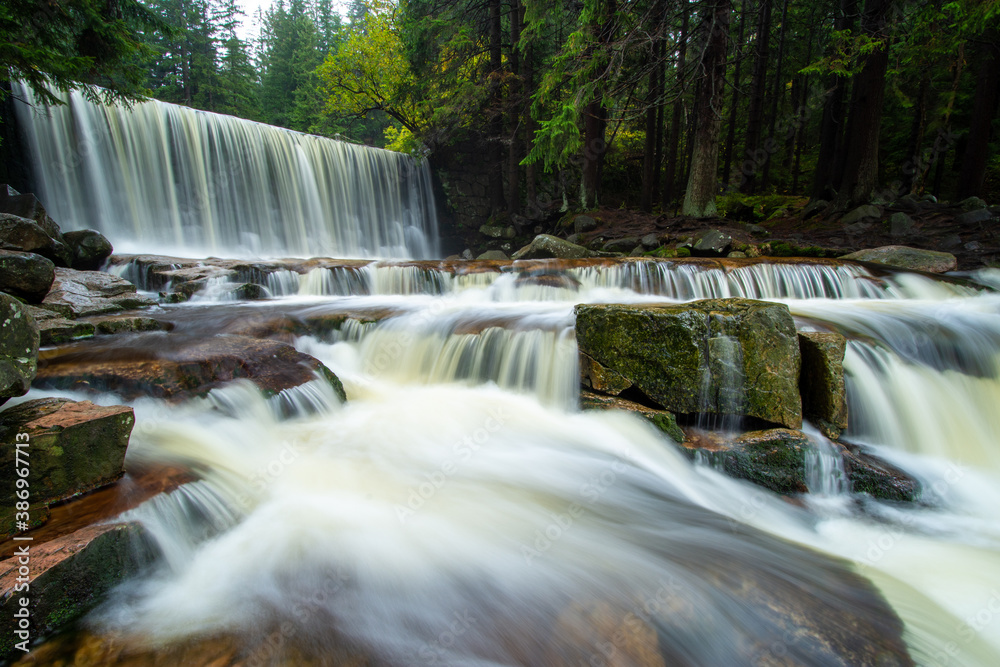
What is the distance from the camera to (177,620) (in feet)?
6.62

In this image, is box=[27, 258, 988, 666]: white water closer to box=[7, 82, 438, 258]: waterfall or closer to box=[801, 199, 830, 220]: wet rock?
box=[801, 199, 830, 220]: wet rock

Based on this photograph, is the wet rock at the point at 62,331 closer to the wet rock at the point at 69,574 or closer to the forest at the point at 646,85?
the wet rock at the point at 69,574

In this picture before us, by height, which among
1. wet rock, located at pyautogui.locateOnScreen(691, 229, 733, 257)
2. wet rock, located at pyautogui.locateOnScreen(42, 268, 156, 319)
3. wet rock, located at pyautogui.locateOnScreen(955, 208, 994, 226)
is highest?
wet rock, located at pyautogui.locateOnScreen(955, 208, 994, 226)

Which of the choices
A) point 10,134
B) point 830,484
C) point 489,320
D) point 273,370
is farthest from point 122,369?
point 10,134

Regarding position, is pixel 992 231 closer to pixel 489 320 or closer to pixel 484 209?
pixel 489 320

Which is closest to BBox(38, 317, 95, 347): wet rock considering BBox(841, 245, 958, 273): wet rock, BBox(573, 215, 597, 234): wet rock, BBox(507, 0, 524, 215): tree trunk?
BBox(573, 215, 597, 234): wet rock

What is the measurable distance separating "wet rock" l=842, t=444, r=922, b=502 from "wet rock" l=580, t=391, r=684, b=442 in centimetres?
125

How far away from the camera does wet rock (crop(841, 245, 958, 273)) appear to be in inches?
301

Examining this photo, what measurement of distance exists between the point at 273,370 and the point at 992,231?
12851 mm

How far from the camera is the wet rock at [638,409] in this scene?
374 centimetres

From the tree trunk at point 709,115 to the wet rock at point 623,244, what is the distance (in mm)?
1830

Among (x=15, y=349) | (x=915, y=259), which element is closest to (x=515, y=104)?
(x=915, y=259)

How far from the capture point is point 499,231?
16969 millimetres

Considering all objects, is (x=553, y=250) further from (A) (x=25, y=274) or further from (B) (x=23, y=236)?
(B) (x=23, y=236)
